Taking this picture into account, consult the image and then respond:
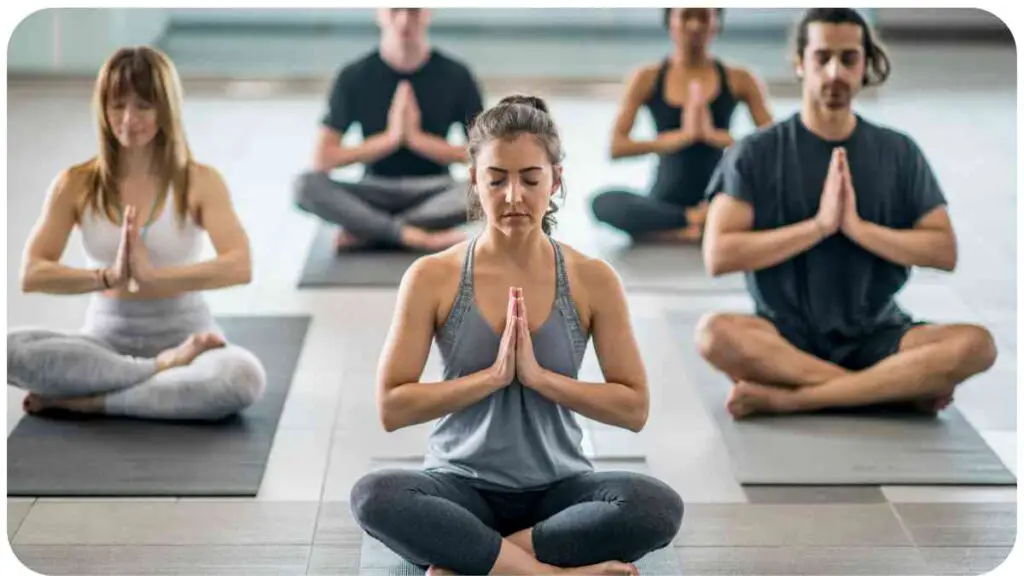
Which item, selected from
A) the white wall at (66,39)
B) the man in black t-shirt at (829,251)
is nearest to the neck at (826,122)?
the man in black t-shirt at (829,251)

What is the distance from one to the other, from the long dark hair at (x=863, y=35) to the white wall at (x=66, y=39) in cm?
486

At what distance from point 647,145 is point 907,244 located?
65.2 inches

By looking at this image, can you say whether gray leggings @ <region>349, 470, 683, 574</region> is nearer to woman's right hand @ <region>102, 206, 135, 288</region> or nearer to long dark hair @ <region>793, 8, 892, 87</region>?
woman's right hand @ <region>102, 206, 135, 288</region>

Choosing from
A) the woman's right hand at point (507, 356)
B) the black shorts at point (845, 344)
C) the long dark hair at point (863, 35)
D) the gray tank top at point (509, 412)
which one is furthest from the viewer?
the black shorts at point (845, 344)

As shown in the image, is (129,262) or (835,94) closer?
(129,262)

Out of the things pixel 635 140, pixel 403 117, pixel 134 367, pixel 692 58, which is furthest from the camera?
pixel 692 58

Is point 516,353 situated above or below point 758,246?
above

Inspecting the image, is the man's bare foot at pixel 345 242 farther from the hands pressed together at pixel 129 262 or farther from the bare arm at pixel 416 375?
the bare arm at pixel 416 375

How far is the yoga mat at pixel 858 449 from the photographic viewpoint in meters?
3.77

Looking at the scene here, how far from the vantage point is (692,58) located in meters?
5.63

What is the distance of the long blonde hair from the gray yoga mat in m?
0.52

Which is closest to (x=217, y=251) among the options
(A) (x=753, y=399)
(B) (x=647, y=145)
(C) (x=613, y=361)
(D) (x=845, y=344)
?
(C) (x=613, y=361)

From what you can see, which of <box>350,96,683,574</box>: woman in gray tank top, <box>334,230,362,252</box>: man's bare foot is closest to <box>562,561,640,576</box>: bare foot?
<box>350,96,683,574</box>: woman in gray tank top

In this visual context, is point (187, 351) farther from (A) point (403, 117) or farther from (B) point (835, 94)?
(B) point (835, 94)
